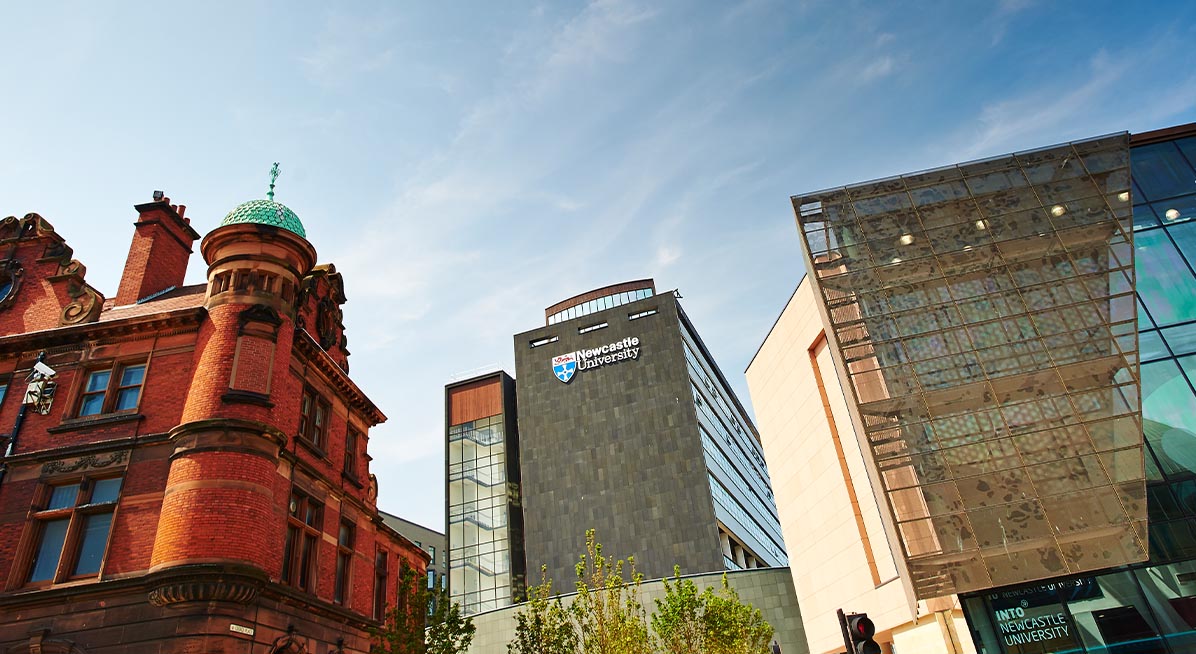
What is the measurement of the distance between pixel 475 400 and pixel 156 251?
57445 millimetres

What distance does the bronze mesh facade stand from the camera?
71.2 ft

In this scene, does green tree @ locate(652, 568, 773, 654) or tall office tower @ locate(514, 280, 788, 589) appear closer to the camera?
green tree @ locate(652, 568, 773, 654)

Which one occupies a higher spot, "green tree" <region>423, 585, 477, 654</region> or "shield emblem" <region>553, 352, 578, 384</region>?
"shield emblem" <region>553, 352, 578, 384</region>

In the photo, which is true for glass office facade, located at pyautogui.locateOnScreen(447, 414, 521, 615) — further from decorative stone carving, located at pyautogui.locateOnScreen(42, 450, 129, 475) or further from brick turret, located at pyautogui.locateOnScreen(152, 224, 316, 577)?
brick turret, located at pyautogui.locateOnScreen(152, 224, 316, 577)

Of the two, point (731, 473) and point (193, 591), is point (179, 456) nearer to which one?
point (193, 591)

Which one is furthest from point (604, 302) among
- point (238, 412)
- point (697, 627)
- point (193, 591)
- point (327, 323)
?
point (193, 591)

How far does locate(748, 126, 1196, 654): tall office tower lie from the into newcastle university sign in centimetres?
4574

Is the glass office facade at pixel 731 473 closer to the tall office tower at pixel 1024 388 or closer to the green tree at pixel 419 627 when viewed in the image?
the tall office tower at pixel 1024 388

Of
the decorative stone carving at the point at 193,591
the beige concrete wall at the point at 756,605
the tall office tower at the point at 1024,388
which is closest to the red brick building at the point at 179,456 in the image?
the decorative stone carving at the point at 193,591

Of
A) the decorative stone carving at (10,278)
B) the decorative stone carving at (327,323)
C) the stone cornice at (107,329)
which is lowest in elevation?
the stone cornice at (107,329)

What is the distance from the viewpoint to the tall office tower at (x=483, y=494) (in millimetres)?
70312

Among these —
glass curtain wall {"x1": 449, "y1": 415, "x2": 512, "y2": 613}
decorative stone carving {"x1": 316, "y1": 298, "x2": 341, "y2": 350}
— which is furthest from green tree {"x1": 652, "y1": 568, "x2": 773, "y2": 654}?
glass curtain wall {"x1": 449, "y1": 415, "x2": 512, "y2": 613}

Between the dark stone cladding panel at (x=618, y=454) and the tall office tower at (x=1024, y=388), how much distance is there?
117 feet

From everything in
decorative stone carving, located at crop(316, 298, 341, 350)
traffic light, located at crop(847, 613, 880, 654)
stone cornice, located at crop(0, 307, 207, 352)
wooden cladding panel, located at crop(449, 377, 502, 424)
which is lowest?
traffic light, located at crop(847, 613, 880, 654)
